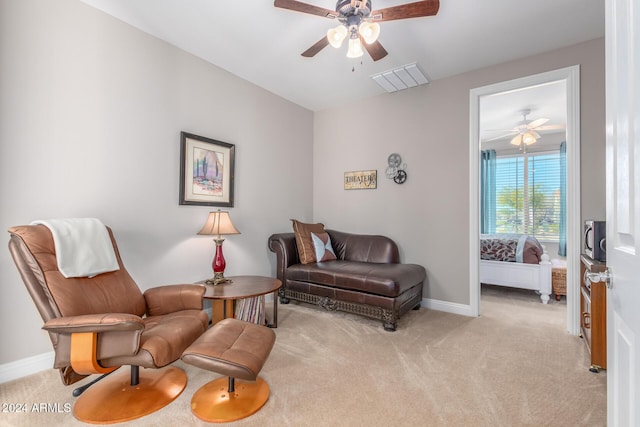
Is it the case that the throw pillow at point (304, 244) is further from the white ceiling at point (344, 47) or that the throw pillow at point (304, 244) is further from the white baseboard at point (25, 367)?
the white baseboard at point (25, 367)

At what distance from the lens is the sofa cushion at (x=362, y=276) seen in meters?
2.88

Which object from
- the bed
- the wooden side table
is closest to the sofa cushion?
the wooden side table

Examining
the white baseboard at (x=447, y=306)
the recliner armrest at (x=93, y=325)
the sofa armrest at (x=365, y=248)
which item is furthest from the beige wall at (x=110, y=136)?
the white baseboard at (x=447, y=306)

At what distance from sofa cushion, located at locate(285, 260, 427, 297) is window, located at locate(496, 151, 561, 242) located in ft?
11.5

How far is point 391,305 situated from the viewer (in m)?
2.84

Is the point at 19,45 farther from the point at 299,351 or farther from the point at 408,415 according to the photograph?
the point at 408,415

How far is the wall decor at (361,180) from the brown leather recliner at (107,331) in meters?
2.77

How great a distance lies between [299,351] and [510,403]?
1.48 m

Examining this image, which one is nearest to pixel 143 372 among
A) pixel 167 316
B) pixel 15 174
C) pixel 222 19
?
pixel 167 316

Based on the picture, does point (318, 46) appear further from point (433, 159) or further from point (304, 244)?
point (304, 244)

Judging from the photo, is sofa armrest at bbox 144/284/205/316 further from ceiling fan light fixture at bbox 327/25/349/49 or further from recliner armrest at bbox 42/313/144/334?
ceiling fan light fixture at bbox 327/25/349/49

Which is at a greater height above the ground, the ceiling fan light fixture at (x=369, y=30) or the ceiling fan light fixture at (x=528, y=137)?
the ceiling fan light fixture at (x=528, y=137)

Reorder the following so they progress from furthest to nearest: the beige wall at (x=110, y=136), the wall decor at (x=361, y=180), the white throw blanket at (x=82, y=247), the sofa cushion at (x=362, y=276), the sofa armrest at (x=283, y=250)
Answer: the wall decor at (x=361, y=180) < the sofa armrest at (x=283, y=250) < the sofa cushion at (x=362, y=276) < the beige wall at (x=110, y=136) < the white throw blanket at (x=82, y=247)

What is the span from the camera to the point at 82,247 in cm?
191
